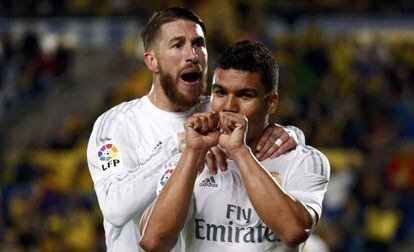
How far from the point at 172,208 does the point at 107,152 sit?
1019 millimetres

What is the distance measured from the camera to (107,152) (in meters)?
5.17

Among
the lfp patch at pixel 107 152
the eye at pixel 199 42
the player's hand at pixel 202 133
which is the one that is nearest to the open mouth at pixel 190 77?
the eye at pixel 199 42

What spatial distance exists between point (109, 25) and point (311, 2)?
358 centimetres

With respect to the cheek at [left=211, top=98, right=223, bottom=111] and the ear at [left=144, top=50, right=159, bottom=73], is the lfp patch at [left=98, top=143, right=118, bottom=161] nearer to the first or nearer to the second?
the ear at [left=144, top=50, right=159, bottom=73]

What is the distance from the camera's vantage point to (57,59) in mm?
17516

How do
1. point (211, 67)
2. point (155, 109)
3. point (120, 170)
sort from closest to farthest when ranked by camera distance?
point (120, 170) < point (155, 109) < point (211, 67)

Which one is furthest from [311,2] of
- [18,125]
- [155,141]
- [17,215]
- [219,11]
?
[155,141]

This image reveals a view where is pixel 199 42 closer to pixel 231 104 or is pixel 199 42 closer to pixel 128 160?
pixel 128 160

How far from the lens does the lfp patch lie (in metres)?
5.15

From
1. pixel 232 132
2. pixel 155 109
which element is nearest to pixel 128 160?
pixel 155 109

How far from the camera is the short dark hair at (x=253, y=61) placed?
14.6 ft

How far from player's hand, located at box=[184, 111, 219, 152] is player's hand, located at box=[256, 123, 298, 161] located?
285mm

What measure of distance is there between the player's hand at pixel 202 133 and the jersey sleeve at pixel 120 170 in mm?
394

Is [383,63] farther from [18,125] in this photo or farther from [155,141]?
[155,141]
